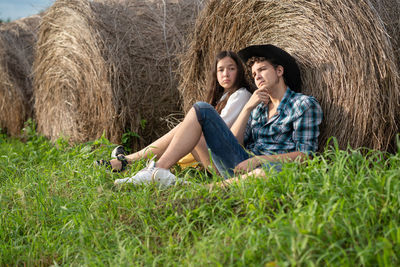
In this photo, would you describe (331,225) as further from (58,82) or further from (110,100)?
(58,82)

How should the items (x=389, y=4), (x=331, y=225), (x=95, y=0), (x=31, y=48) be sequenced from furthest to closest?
(x=31, y=48) < (x=95, y=0) < (x=389, y=4) < (x=331, y=225)

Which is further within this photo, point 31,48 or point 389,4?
point 31,48

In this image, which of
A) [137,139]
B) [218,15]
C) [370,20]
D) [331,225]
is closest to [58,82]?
[137,139]

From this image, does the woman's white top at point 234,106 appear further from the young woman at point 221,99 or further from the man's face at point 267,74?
the man's face at point 267,74

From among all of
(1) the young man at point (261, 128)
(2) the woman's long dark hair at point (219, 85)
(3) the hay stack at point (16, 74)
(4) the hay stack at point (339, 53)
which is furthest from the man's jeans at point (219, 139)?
(3) the hay stack at point (16, 74)

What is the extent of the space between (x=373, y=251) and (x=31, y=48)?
6965 mm

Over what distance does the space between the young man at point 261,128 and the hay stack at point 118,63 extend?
1.66m

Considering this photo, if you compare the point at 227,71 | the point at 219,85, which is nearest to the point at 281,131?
the point at 227,71

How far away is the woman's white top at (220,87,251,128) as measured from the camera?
389 cm

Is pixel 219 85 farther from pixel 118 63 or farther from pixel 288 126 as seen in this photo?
pixel 118 63

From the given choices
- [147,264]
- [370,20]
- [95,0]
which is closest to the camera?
[147,264]

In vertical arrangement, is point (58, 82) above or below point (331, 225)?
above

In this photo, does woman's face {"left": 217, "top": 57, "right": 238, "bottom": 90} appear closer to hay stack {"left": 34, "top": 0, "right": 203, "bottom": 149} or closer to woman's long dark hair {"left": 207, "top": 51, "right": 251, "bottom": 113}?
woman's long dark hair {"left": 207, "top": 51, "right": 251, "bottom": 113}

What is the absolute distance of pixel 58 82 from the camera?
19.7ft
